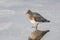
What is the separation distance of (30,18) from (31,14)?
15 centimetres

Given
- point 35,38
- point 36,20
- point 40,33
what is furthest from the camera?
point 36,20

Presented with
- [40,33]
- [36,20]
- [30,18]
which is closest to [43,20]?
[30,18]

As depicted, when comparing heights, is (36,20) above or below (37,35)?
below

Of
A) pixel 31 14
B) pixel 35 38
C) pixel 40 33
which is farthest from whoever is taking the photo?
pixel 31 14

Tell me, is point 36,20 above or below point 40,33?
below

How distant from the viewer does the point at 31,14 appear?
131 inches

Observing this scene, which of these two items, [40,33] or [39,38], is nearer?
[39,38]

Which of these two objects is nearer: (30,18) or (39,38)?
(39,38)

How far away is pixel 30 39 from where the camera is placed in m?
1.98

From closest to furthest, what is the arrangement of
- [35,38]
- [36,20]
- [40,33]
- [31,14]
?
[35,38], [40,33], [31,14], [36,20]

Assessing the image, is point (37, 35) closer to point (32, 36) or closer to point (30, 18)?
point (32, 36)

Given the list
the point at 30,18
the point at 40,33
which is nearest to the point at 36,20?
the point at 30,18

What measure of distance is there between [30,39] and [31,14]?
1382mm

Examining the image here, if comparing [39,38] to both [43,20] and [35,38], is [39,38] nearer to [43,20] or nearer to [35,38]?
[35,38]
